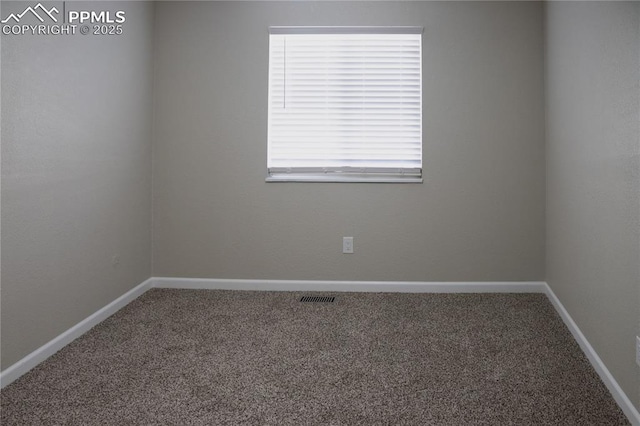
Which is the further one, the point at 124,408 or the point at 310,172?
the point at 310,172

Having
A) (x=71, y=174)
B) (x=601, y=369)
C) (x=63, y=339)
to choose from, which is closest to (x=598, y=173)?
(x=601, y=369)

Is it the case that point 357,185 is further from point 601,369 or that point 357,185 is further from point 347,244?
point 601,369

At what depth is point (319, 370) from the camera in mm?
1970

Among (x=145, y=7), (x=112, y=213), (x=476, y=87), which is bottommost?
(x=112, y=213)

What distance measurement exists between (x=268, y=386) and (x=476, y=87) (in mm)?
2587

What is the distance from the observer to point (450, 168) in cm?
320

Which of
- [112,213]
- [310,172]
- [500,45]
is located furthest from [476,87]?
[112,213]

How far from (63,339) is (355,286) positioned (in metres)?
1.95

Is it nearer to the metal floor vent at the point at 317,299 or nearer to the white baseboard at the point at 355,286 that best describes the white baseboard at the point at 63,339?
the white baseboard at the point at 355,286

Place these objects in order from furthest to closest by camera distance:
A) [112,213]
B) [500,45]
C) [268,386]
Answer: [500,45]
[112,213]
[268,386]

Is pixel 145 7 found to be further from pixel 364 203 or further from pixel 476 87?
pixel 476 87

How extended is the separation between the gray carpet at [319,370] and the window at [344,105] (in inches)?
42.2

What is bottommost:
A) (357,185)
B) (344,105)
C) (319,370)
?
(319,370)
